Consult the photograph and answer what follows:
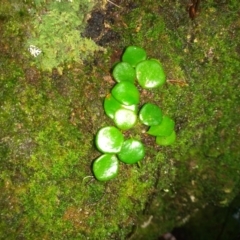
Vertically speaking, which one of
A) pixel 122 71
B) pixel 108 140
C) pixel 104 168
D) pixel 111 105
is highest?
pixel 122 71

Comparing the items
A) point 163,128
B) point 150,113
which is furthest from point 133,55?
point 163,128

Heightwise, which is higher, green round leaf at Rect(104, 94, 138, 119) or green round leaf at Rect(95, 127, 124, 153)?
green round leaf at Rect(104, 94, 138, 119)

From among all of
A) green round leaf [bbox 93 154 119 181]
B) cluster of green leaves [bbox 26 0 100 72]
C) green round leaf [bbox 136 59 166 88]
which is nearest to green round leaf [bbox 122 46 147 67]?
green round leaf [bbox 136 59 166 88]

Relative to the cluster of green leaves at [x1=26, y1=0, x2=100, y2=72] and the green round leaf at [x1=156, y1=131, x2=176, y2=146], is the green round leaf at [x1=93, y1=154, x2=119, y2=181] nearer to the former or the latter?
the green round leaf at [x1=156, y1=131, x2=176, y2=146]

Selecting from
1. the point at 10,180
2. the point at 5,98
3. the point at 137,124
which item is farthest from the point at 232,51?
the point at 10,180

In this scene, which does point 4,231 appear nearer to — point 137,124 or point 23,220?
point 23,220

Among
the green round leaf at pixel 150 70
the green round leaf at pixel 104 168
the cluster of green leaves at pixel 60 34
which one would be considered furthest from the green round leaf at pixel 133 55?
the green round leaf at pixel 104 168

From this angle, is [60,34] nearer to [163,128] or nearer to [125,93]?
[125,93]
